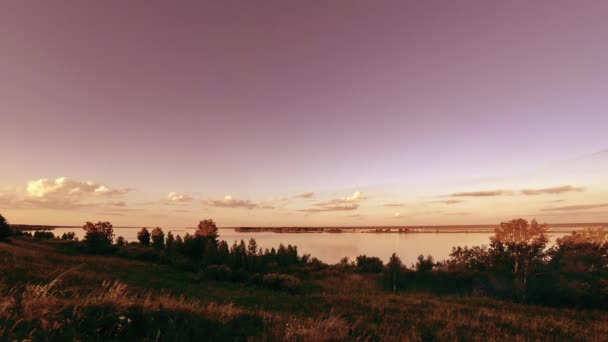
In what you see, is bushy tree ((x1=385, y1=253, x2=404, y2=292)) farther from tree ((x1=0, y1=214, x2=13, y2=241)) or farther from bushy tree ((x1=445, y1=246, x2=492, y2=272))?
tree ((x1=0, y1=214, x2=13, y2=241))

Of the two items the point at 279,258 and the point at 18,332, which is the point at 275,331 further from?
the point at 279,258

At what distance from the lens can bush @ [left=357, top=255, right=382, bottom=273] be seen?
60.7 m

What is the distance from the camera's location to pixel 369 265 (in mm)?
61625

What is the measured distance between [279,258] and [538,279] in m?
48.8

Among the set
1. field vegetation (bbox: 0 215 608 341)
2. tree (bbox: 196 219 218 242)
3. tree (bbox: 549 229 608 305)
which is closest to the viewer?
field vegetation (bbox: 0 215 608 341)

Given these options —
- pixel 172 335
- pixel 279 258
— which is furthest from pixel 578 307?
pixel 279 258

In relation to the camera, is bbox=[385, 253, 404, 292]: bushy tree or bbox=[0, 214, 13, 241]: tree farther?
bbox=[0, 214, 13, 241]: tree

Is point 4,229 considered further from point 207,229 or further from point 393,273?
point 393,273

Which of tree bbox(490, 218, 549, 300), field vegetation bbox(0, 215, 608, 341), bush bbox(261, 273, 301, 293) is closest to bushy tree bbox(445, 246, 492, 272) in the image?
field vegetation bbox(0, 215, 608, 341)

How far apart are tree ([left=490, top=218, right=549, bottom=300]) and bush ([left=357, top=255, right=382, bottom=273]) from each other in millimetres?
29952

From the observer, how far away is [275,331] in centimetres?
607

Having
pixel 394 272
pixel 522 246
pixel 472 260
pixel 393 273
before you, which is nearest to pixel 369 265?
pixel 393 273

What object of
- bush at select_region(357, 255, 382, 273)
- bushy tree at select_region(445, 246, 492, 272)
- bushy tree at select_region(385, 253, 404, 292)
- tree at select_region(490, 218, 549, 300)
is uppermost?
tree at select_region(490, 218, 549, 300)

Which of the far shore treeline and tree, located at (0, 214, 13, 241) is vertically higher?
tree, located at (0, 214, 13, 241)
